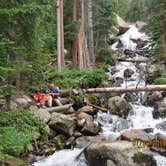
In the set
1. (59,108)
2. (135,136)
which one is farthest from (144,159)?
(59,108)

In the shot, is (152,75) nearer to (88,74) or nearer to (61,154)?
(88,74)

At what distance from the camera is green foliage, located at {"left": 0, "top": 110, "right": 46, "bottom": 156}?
35.0 ft

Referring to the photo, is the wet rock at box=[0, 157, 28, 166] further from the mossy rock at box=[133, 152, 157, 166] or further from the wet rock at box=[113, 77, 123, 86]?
the wet rock at box=[113, 77, 123, 86]

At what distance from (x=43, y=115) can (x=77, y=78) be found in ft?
28.0

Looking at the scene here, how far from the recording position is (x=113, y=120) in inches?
679

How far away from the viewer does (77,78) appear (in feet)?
74.8

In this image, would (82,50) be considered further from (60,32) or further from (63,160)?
(63,160)

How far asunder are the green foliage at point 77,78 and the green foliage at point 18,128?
7606mm

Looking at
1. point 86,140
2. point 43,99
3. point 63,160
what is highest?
point 43,99

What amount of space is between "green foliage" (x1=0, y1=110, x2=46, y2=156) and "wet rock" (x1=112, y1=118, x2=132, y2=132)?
4409 millimetres

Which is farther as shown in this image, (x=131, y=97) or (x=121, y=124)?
(x=131, y=97)

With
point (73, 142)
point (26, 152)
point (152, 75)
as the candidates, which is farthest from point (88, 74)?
point (26, 152)

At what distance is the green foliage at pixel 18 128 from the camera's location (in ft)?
35.0

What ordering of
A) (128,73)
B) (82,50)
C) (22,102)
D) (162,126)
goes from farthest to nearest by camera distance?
(82,50), (128,73), (162,126), (22,102)
